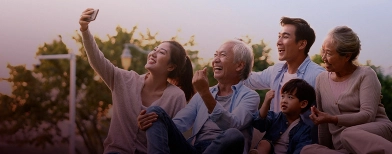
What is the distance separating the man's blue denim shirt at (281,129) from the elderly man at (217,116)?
76 millimetres

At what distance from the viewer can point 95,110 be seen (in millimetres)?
9289

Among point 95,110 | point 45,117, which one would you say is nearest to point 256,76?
point 95,110

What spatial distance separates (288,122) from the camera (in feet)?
10.8

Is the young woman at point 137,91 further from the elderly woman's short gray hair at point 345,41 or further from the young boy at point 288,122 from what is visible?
the elderly woman's short gray hair at point 345,41

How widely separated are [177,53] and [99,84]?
6.03 m

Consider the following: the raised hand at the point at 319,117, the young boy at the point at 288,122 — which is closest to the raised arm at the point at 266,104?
the young boy at the point at 288,122

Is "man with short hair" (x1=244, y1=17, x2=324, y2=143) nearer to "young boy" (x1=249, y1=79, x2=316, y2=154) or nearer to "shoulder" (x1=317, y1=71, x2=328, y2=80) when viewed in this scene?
"shoulder" (x1=317, y1=71, x2=328, y2=80)

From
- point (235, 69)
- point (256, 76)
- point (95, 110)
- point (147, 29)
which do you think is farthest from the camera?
point (95, 110)

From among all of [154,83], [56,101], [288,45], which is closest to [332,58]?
[288,45]

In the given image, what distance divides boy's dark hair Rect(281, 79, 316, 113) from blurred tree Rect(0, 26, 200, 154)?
17.4 ft

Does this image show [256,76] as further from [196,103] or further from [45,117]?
[45,117]

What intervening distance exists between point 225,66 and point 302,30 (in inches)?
24.0

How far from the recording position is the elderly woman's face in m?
3.23

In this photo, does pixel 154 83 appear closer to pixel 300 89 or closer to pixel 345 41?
pixel 300 89
